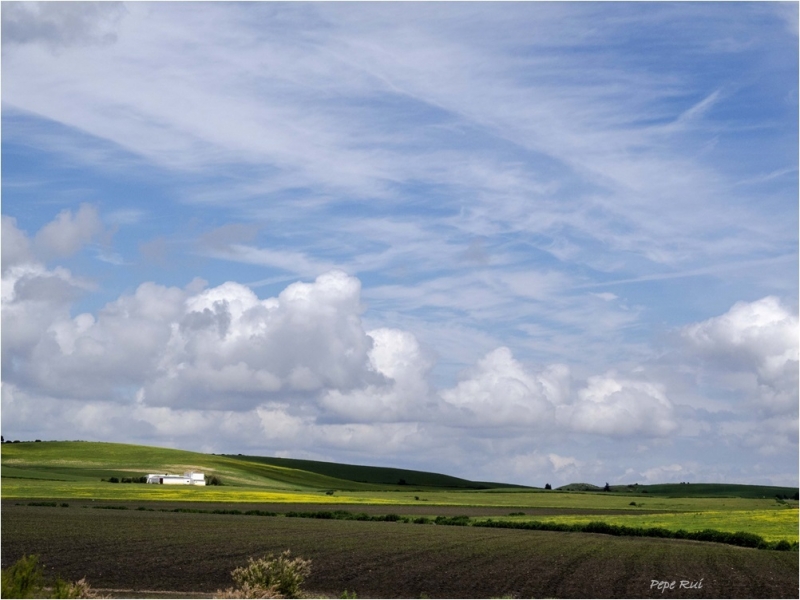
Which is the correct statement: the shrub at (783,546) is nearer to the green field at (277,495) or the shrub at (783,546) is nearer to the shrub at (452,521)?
the green field at (277,495)

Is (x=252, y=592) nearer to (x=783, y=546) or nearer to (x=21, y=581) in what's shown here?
(x=21, y=581)

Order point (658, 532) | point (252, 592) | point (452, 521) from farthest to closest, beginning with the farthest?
point (452, 521) → point (658, 532) → point (252, 592)

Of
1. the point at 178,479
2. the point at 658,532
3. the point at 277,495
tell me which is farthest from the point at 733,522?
the point at 178,479

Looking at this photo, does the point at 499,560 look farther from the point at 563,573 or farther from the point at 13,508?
the point at 13,508

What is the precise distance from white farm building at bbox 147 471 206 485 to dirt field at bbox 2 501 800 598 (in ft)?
248

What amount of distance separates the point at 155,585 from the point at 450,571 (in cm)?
1335

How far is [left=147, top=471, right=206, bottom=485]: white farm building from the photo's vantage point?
140 m

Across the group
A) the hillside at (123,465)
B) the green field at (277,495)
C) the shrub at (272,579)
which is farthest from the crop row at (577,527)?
the hillside at (123,465)

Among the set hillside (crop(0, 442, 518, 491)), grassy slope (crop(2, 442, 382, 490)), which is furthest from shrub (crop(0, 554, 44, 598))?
hillside (crop(0, 442, 518, 491))

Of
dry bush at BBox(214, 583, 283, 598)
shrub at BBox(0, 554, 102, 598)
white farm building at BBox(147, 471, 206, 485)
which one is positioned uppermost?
shrub at BBox(0, 554, 102, 598)
